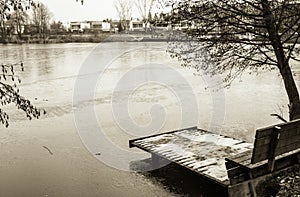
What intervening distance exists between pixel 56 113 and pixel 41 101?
86.5 inches

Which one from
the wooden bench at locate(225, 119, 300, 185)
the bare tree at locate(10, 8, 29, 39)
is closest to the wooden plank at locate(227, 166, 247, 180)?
the wooden bench at locate(225, 119, 300, 185)

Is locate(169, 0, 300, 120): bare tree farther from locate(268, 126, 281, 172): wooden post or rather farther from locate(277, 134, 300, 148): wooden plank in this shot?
locate(268, 126, 281, 172): wooden post

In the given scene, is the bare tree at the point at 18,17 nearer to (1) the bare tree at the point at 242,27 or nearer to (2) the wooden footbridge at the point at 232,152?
(1) the bare tree at the point at 242,27

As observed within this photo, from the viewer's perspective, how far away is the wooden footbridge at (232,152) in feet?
14.9

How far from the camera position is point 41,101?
13.9 metres

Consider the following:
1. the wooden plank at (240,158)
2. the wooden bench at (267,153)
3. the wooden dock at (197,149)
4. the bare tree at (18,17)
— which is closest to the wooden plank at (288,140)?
the wooden bench at (267,153)

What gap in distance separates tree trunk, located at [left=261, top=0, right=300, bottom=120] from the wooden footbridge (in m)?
1.21

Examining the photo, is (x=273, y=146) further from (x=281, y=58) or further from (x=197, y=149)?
(x=197, y=149)

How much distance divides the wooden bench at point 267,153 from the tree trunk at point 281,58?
62.7 inches

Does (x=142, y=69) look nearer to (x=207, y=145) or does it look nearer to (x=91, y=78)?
(x=91, y=78)

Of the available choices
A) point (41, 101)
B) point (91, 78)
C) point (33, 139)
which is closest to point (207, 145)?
point (33, 139)

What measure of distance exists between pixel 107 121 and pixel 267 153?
6899 mm

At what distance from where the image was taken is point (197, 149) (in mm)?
7113

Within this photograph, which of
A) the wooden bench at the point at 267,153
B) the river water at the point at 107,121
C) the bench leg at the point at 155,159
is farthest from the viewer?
the bench leg at the point at 155,159
